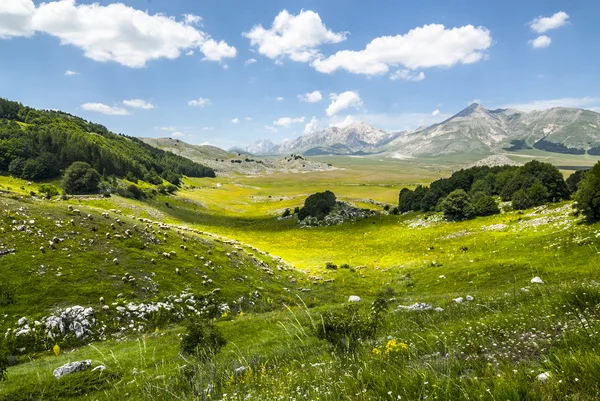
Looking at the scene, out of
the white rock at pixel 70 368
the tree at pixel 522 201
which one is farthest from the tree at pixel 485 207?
the white rock at pixel 70 368

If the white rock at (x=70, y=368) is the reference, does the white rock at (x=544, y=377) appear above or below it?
above

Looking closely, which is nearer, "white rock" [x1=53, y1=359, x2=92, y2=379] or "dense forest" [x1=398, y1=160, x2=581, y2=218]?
"white rock" [x1=53, y1=359, x2=92, y2=379]

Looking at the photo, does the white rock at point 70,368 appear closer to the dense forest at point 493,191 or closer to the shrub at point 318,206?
the dense forest at point 493,191

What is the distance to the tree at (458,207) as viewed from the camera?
69.9 m

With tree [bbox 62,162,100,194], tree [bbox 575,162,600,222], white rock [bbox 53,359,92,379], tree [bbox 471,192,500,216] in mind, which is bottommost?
white rock [bbox 53,359,92,379]

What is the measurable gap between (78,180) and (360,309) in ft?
334

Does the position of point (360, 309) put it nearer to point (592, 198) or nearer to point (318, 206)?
point (592, 198)

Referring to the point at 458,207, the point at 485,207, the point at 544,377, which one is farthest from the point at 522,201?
the point at 544,377

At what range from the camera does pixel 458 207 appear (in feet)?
234

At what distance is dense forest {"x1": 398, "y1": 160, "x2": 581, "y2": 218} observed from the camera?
6675 cm

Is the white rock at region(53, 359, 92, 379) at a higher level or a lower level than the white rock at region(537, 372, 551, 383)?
lower

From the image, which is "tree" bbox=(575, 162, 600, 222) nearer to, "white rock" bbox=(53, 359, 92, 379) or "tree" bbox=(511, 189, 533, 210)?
"tree" bbox=(511, 189, 533, 210)

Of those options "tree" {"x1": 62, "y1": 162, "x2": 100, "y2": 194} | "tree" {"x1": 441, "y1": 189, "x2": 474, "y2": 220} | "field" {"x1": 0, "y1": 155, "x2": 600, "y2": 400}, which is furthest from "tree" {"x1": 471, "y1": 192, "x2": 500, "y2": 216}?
"tree" {"x1": 62, "y1": 162, "x2": 100, "y2": 194}

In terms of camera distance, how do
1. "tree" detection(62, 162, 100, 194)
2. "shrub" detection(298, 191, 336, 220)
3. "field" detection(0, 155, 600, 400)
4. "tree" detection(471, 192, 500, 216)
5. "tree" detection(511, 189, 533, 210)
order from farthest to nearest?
"shrub" detection(298, 191, 336, 220)
"tree" detection(62, 162, 100, 194)
"tree" detection(471, 192, 500, 216)
"tree" detection(511, 189, 533, 210)
"field" detection(0, 155, 600, 400)
